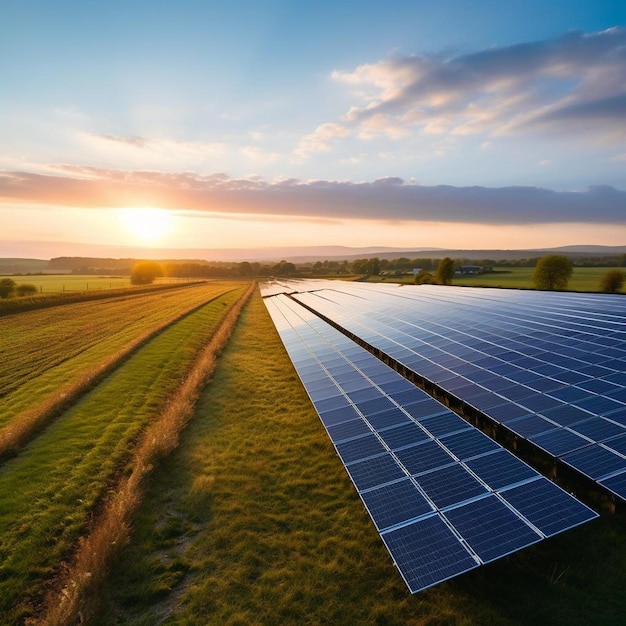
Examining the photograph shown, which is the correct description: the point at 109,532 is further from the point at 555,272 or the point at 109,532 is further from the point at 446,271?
the point at 446,271

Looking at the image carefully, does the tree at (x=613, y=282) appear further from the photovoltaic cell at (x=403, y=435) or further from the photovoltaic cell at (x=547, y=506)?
the photovoltaic cell at (x=547, y=506)

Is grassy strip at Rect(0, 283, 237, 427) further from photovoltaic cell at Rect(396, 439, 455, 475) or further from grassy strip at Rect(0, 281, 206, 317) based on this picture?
photovoltaic cell at Rect(396, 439, 455, 475)

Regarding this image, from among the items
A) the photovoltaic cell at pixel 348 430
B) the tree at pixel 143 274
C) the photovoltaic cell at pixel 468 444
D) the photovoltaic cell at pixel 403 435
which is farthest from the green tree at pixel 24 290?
the photovoltaic cell at pixel 468 444

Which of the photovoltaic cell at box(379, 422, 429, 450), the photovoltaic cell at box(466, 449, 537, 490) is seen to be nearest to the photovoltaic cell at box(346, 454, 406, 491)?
the photovoltaic cell at box(379, 422, 429, 450)

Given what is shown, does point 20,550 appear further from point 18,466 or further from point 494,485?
point 494,485

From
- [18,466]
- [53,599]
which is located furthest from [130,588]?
[18,466]

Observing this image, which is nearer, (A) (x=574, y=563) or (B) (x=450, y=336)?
(A) (x=574, y=563)

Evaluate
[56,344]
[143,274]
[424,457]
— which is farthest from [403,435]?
[143,274]
